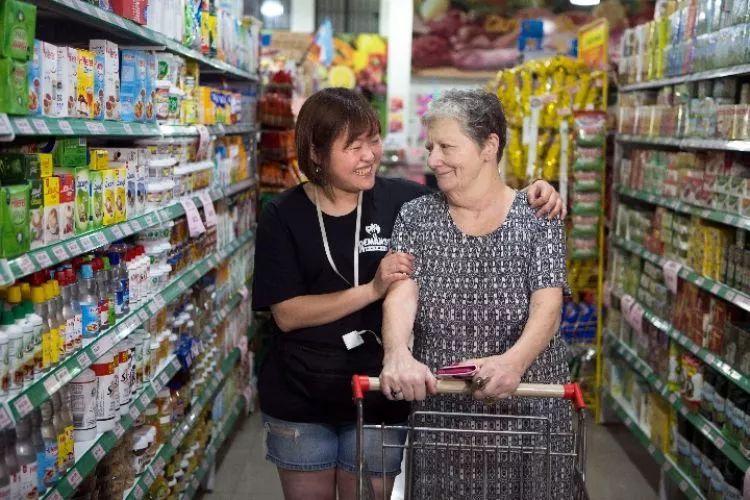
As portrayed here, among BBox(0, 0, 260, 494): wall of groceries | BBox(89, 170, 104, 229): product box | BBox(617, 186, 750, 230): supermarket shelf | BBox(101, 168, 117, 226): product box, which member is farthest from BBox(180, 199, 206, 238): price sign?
BBox(617, 186, 750, 230): supermarket shelf

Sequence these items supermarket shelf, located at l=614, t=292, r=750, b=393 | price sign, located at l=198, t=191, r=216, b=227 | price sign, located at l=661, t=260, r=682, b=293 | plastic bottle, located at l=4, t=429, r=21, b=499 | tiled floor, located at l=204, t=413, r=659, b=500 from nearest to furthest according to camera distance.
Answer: plastic bottle, located at l=4, t=429, r=21, b=499, supermarket shelf, located at l=614, t=292, r=750, b=393, price sign, located at l=198, t=191, r=216, b=227, price sign, located at l=661, t=260, r=682, b=293, tiled floor, located at l=204, t=413, r=659, b=500

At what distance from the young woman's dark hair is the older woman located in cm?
25

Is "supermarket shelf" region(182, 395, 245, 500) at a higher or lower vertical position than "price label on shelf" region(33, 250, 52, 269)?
lower

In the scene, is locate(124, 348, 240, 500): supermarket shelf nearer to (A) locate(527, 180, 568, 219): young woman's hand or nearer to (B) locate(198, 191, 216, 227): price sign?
(B) locate(198, 191, 216, 227): price sign

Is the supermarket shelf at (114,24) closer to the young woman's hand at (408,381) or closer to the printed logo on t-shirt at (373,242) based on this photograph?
the printed logo on t-shirt at (373,242)

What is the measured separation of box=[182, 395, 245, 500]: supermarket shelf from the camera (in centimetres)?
458

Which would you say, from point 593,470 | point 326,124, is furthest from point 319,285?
point 593,470

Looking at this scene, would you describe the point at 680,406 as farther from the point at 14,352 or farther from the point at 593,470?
the point at 14,352

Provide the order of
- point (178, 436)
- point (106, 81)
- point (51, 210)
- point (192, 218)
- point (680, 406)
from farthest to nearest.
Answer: point (680, 406), point (178, 436), point (192, 218), point (106, 81), point (51, 210)

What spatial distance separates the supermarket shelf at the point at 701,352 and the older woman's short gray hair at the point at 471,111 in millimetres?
1902

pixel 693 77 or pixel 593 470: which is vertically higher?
pixel 693 77

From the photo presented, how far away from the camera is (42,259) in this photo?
8.19ft

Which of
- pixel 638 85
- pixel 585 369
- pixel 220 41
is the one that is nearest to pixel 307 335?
pixel 220 41

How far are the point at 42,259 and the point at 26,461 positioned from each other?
0.54 m
